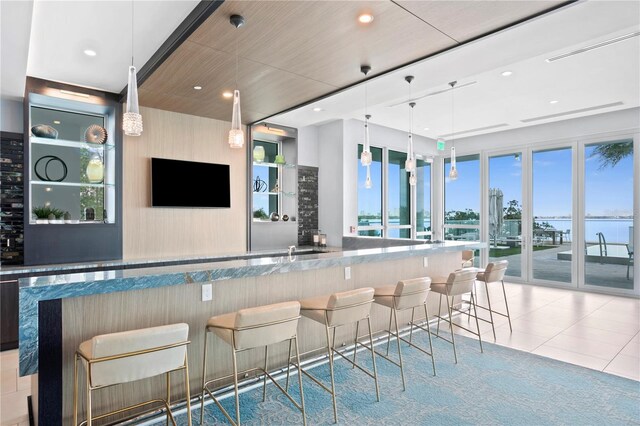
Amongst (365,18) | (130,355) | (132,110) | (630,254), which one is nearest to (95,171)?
(132,110)

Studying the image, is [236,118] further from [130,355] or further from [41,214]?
[41,214]

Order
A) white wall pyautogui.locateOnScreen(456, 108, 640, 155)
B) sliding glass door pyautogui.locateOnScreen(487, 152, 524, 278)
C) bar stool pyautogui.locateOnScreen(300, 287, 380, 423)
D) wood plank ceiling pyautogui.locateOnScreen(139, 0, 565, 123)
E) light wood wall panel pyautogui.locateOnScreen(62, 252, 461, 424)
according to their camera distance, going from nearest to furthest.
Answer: light wood wall panel pyautogui.locateOnScreen(62, 252, 461, 424)
wood plank ceiling pyautogui.locateOnScreen(139, 0, 565, 123)
bar stool pyautogui.locateOnScreen(300, 287, 380, 423)
white wall pyautogui.locateOnScreen(456, 108, 640, 155)
sliding glass door pyautogui.locateOnScreen(487, 152, 524, 278)

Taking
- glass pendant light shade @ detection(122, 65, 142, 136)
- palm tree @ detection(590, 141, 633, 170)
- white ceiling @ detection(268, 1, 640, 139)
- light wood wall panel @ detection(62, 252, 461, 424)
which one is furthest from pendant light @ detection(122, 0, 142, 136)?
palm tree @ detection(590, 141, 633, 170)

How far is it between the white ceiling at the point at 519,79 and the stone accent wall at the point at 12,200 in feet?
11.3

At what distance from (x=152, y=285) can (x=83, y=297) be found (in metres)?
0.42

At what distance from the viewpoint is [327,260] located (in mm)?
3133

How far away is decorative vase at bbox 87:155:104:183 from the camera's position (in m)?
4.31

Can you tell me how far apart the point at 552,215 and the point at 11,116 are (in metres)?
8.80

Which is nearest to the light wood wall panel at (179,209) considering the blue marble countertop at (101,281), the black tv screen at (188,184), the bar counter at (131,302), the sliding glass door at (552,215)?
the black tv screen at (188,184)

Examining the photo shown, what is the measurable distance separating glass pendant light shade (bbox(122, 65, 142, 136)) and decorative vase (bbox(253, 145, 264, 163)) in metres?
3.55

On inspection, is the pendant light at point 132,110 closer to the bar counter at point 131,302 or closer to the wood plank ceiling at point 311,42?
the wood plank ceiling at point 311,42

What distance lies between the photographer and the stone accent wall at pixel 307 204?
262 inches

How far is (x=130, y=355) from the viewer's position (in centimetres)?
182

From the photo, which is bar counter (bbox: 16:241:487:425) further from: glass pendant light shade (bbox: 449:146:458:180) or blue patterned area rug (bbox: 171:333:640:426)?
glass pendant light shade (bbox: 449:146:458:180)
